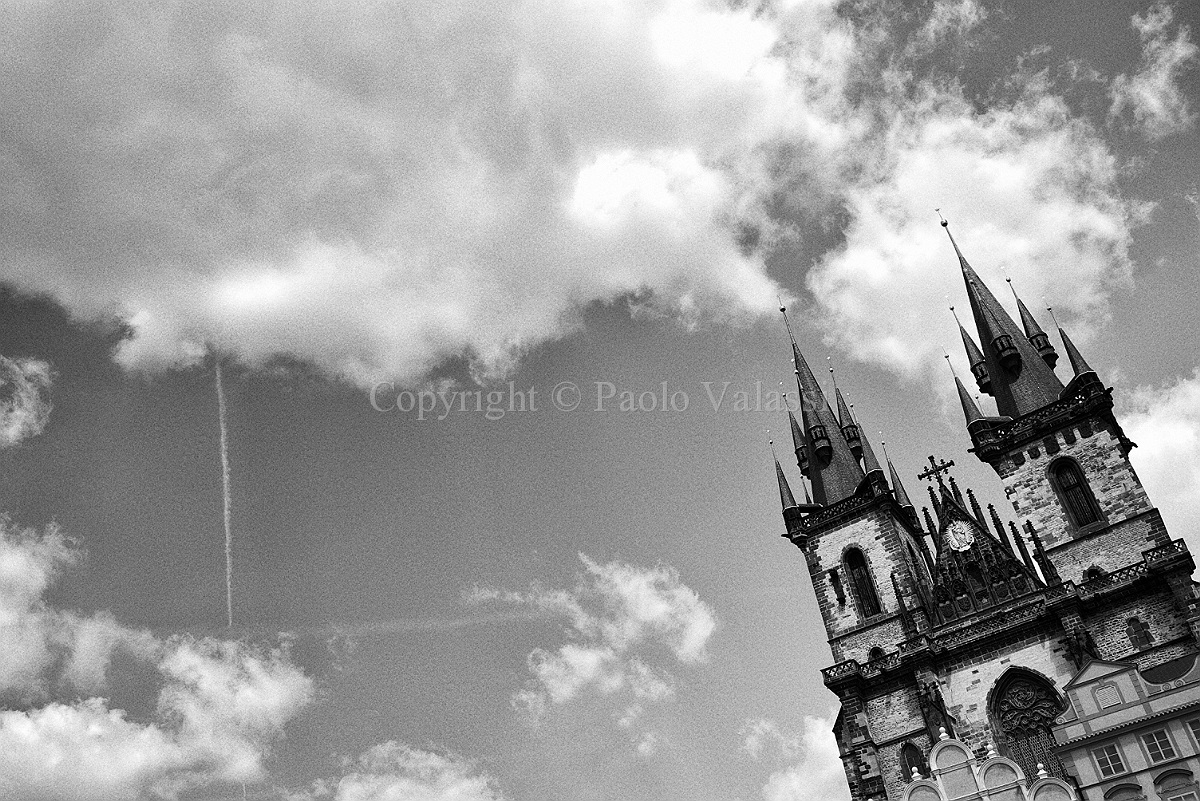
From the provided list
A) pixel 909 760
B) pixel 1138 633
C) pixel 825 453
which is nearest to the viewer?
pixel 1138 633

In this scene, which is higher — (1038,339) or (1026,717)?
(1038,339)

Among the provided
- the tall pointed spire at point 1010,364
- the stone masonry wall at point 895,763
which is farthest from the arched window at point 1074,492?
the stone masonry wall at point 895,763

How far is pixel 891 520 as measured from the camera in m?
39.2

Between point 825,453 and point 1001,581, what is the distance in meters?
11.2

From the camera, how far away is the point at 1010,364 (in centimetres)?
4081

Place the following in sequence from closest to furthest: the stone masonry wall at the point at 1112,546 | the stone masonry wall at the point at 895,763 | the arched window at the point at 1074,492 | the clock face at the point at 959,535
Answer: the stone masonry wall at the point at 895,763, the stone masonry wall at the point at 1112,546, the arched window at the point at 1074,492, the clock face at the point at 959,535

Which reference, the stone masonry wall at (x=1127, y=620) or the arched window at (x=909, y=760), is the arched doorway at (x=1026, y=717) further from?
the arched window at (x=909, y=760)

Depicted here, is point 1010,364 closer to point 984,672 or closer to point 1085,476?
point 1085,476

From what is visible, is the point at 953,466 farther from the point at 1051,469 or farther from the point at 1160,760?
the point at 1160,760

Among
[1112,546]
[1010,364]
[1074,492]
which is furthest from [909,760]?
[1010,364]

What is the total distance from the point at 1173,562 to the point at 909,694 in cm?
1005

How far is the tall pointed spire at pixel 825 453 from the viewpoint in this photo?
4253cm

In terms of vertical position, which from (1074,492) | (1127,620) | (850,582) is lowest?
(1127,620)

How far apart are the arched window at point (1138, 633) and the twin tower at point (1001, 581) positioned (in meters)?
0.04
